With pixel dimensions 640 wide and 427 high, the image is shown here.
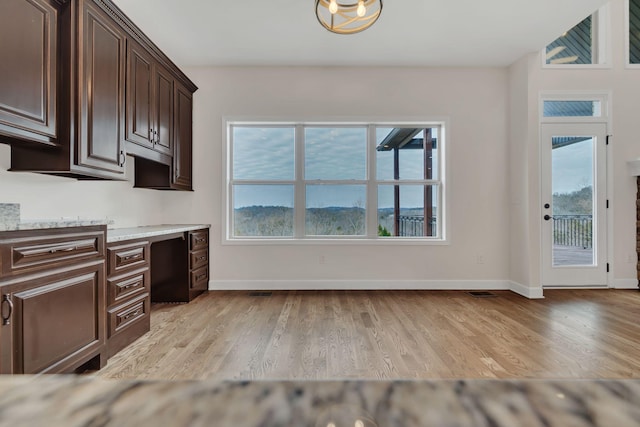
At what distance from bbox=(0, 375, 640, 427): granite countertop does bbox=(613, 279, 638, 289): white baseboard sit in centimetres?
521

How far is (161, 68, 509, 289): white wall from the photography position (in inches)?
166

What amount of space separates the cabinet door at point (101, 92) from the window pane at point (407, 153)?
3024 millimetres

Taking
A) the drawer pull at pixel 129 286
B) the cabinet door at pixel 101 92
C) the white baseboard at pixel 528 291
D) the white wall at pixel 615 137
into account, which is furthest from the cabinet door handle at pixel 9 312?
the white wall at pixel 615 137

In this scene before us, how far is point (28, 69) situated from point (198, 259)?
7.98ft

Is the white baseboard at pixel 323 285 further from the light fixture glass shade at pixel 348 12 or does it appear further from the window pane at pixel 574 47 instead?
the window pane at pixel 574 47

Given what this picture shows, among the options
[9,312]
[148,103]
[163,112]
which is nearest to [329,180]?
[163,112]

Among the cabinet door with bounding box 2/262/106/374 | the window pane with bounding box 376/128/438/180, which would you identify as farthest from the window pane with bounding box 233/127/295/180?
the cabinet door with bounding box 2/262/106/374

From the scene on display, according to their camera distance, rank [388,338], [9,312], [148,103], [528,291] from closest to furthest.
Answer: [9,312] < [388,338] < [148,103] < [528,291]

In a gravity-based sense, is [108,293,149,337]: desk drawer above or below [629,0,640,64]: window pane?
below

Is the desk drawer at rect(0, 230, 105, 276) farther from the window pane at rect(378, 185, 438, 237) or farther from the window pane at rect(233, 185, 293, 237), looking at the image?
the window pane at rect(378, 185, 438, 237)

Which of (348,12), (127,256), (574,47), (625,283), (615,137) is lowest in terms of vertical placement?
(625,283)

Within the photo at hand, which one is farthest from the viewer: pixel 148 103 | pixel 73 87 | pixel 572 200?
pixel 572 200

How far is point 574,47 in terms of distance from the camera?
4191 mm

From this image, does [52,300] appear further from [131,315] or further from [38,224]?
[131,315]
